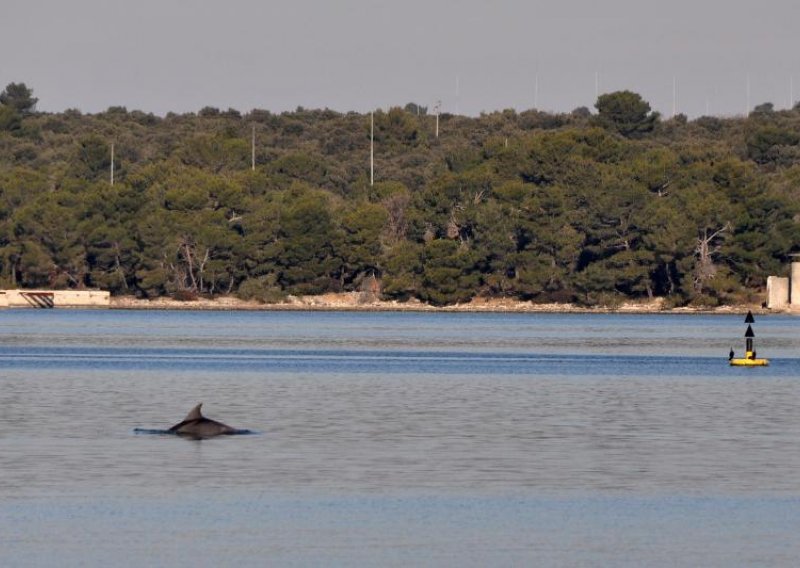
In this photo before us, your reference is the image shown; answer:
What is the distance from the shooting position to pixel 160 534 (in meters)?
26.1

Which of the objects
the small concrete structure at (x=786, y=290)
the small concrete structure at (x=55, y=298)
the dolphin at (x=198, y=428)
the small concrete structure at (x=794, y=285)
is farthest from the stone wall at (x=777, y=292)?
the dolphin at (x=198, y=428)

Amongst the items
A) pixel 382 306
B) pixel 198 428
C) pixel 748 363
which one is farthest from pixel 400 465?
pixel 382 306

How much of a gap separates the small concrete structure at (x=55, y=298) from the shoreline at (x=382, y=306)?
167 cm

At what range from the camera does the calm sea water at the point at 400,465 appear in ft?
83.8

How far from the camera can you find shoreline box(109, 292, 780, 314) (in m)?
149

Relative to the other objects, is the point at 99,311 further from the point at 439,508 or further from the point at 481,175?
the point at 439,508

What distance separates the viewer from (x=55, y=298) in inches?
6152

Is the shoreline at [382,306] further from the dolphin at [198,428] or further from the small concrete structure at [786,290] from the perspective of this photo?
the dolphin at [198,428]

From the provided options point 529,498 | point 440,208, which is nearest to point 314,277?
point 440,208

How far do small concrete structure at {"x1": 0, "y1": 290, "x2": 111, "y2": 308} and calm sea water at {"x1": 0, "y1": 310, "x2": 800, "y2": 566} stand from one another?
77721 mm

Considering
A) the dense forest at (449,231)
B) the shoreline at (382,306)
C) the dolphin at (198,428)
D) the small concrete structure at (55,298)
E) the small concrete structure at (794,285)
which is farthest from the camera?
the small concrete structure at (55,298)

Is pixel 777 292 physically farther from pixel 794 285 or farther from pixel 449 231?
pixel 449 231

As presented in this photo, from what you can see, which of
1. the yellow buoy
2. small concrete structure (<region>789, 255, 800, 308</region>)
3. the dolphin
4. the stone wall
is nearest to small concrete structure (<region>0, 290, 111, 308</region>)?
the stone wall

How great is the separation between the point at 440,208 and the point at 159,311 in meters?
23.6
